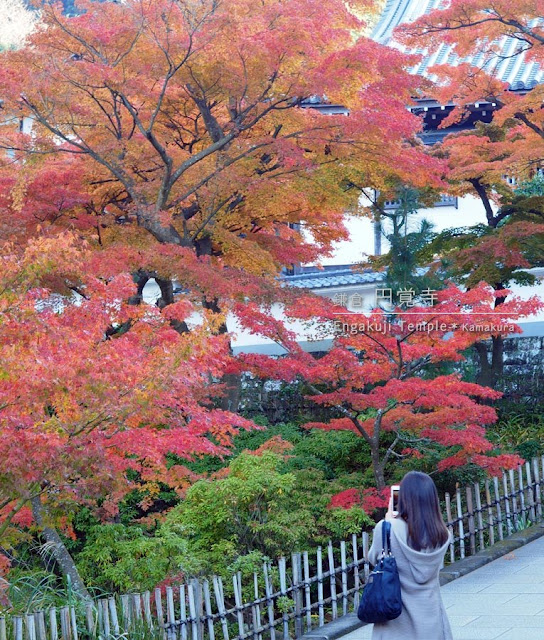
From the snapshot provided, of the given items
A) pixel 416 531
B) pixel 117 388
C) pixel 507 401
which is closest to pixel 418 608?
pixel 416 531

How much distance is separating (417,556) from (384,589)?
0.72 ft

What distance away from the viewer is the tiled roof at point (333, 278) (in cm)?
1909

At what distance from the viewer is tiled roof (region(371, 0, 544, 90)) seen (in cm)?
2038

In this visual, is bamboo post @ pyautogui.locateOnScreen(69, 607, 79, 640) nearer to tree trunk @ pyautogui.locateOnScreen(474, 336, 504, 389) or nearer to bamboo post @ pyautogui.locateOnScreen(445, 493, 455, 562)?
bamboo post @ pyautogui.locateOnScreen(445, 493, 455, 562)

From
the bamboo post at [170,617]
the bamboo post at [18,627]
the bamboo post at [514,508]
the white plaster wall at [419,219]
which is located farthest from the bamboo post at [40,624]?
the white plaster wall at [419,219]

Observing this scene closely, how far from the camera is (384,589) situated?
430 centimetres

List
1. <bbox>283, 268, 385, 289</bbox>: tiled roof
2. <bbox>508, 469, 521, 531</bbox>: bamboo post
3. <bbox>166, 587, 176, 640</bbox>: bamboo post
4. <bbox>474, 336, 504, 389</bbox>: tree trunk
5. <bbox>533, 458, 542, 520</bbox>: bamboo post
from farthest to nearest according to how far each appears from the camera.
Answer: <bbox>283, 268, 385, 289</bbox>: tiled roof, <bbox>474, 336, 504, 389</bbox>: tree trunk, <bbox>533, 458, 542, 520</bbox>: bamboo post, <bbox>508, 469, 521, 531</bbox>: bamboo post, <bbox>166, 587, 176, 640</bbox>: bamboo post

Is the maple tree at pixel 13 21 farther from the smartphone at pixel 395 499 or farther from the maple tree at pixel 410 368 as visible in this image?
the smartphone at pixel 395 499

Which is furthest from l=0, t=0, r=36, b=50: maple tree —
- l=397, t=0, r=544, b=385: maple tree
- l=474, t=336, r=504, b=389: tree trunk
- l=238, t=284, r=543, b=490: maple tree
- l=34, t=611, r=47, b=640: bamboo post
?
l=34, t=611, r=47, b=640: bamboo post

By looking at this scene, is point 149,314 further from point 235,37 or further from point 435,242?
point 435,242

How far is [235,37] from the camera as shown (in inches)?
409

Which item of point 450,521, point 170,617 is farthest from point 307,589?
point 450,521

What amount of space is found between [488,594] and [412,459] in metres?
3.25

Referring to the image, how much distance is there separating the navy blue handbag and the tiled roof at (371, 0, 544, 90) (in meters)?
15.5
